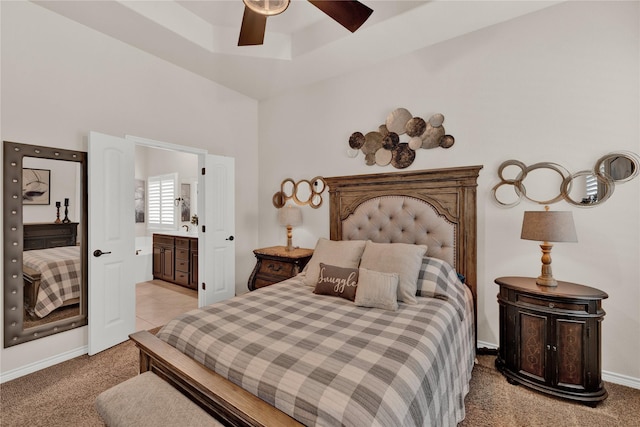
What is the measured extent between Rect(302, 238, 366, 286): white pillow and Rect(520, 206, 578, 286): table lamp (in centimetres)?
127

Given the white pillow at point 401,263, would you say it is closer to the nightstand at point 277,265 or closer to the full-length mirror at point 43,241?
the nightstand at point 277,265

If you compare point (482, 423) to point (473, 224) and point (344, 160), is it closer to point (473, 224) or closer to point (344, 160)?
point (473, 224)

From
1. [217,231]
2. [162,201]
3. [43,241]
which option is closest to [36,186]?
[43,241]

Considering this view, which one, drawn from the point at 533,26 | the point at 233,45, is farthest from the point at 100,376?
the point at 533,26

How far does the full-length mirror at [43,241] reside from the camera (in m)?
2.27

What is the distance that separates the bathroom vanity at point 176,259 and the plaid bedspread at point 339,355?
288 cm

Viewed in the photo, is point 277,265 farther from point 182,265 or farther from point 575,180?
point 575,180

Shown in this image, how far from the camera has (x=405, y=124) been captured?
9.96ft

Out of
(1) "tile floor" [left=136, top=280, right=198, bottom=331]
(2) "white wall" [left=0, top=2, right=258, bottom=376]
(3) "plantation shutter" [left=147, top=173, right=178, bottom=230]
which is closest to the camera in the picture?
(2) "white wall" [left=0, top=2, right=258, bottom=376]

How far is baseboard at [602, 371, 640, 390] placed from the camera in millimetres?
2115

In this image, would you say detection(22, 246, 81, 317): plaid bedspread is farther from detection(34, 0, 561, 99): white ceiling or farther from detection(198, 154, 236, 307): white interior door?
detection(34, 0, 561, 99): white ceiling

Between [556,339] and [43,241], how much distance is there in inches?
158

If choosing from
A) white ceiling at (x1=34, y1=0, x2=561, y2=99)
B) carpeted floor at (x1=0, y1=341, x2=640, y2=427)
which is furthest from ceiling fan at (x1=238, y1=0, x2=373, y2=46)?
carpeted floor at (x1=0, y1=341, x2=640, y2=427)

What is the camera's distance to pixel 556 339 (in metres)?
1.97
